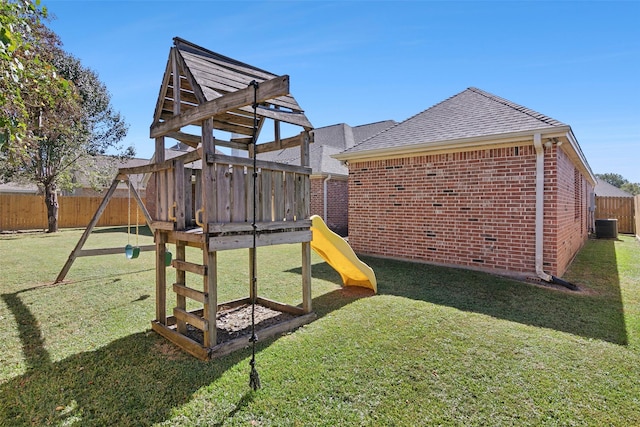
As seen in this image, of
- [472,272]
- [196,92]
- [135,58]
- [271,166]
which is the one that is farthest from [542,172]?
[135,58]

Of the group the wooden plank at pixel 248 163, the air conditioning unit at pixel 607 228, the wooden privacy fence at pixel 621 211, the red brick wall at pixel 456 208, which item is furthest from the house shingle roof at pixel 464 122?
the wooden privacy fence at pixel 621 211

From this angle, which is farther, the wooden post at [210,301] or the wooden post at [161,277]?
the wooden post at [161,277]

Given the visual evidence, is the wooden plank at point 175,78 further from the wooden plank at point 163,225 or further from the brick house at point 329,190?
the brick house at point 329,190

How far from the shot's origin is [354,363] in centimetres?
320

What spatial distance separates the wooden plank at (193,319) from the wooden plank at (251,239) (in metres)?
0.78

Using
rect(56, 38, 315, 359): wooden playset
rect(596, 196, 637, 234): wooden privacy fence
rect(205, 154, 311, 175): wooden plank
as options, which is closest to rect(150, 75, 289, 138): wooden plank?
rect(56, 38, 315, 359): wooden playset

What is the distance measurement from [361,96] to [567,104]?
8.05 m

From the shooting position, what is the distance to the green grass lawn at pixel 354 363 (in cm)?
247

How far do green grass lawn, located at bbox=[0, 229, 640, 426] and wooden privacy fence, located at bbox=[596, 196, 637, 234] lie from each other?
49.9 feet

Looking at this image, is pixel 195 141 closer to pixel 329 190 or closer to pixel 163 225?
pixel 163 225

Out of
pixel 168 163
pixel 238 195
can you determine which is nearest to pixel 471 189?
pixel 238 195

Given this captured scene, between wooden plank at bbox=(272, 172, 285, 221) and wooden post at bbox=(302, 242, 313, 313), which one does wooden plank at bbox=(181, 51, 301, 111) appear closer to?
wooden plank at bbox=(272, 172, 285, 221)

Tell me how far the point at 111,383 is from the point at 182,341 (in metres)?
0.81

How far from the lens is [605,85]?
11250mm
